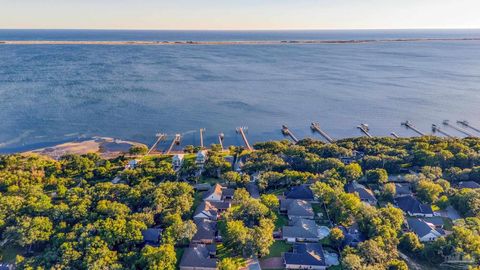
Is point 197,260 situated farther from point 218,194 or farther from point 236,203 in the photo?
point 218,194

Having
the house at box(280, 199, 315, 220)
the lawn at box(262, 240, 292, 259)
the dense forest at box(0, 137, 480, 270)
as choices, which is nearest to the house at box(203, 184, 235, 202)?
the dense forest at box(0, 137, 480, 270)

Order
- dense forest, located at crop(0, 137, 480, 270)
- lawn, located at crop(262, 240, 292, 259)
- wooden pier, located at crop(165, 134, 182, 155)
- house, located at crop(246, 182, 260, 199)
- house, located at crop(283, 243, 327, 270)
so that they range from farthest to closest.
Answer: wooden pier, located at crop(165, 134, 182, 155) → house, located at crop(246, 182, 260, 199) → lawn, located at crop(262, 240, 292, 259) → house, located at crop(283, 243, 327, 270) → dense forest, located at crop(0, 137, 480, 270)

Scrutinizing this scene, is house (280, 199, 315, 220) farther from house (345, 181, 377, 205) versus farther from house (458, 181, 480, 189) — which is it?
house (458, 181, 480, 189)

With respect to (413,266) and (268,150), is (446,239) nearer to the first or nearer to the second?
(413,266)

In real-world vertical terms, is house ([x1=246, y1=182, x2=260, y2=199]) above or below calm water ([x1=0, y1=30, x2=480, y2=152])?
below

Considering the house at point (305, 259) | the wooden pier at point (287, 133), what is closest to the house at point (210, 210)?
the house at point (305, 259)

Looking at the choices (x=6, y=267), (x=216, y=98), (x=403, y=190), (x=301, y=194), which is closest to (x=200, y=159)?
(x=301, y=194)
